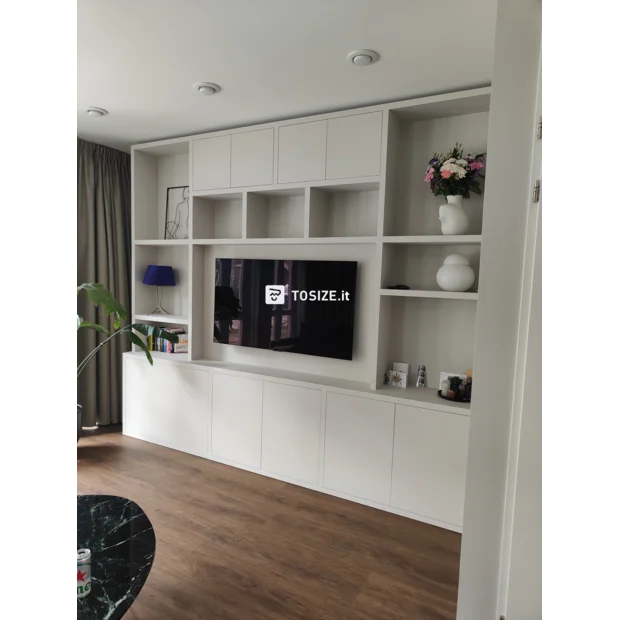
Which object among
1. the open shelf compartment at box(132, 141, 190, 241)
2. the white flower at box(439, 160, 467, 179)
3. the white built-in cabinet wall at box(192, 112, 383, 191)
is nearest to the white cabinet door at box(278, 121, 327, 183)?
the white built-in cabinet wall at box(192, 112, 383, 191)

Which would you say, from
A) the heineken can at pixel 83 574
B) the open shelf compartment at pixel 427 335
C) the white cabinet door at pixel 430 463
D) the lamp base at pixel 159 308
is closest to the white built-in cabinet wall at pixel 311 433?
the white cabinet door at pixel 430 463

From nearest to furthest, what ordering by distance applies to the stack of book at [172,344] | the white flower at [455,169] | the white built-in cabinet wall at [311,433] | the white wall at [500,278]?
1. the white wall at [500,278]
2. the white flower at [455,169]
3. the white built-in cabinet wall at [311,433]
4. the stack of book at [172,344]

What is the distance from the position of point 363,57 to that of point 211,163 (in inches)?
65.5

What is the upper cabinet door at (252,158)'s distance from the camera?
3207 mm

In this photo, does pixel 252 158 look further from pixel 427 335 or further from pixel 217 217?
pixel 427 335

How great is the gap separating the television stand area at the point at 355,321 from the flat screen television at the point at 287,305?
0.12 m

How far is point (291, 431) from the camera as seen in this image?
3.12m

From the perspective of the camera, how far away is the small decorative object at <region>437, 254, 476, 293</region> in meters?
2.63

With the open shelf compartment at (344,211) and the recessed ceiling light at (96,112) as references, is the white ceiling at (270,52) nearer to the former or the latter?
the recessed ceiling light at (96,112)

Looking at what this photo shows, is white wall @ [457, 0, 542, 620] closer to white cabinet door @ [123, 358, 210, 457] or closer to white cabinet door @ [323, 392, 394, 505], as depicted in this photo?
white cabinet door @ [323, 392, 394, 505]

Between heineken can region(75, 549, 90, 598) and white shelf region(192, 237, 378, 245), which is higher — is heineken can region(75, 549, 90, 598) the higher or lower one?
the lower one

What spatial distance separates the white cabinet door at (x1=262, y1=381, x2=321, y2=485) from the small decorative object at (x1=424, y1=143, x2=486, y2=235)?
1422mm
